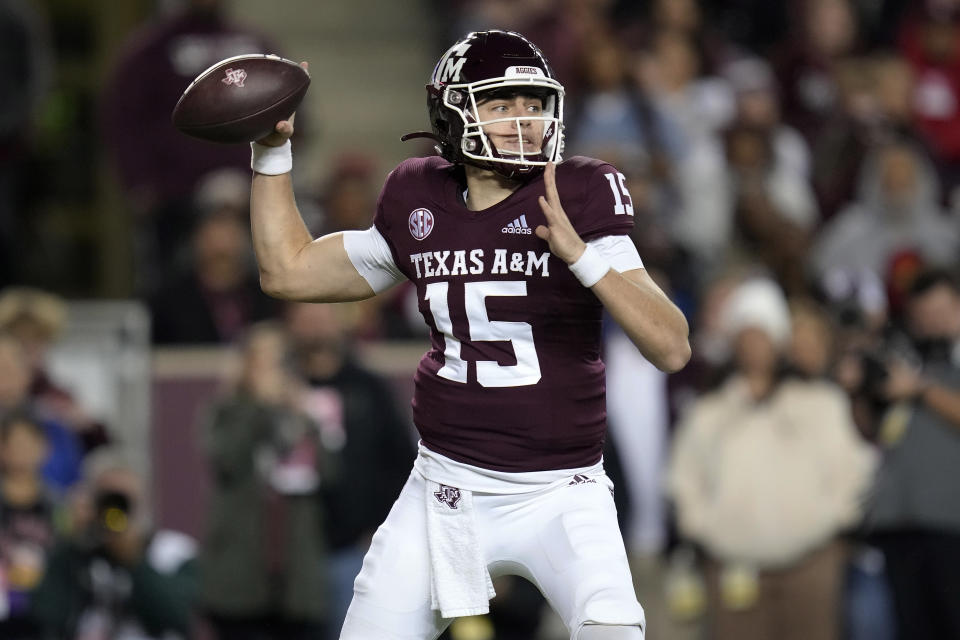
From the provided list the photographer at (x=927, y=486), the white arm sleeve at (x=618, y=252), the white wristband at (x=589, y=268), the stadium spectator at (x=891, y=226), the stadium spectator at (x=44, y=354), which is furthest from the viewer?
the stadium spectator at (x=891, y=226)

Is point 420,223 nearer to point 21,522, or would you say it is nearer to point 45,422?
point 21,522

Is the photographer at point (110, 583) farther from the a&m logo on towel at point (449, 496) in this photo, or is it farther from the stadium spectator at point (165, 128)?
the a&m logo on towel at point (449, 496)

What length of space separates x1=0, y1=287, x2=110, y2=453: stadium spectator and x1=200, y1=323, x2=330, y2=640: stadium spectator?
71cm

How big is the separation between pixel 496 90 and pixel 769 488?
3586 mm

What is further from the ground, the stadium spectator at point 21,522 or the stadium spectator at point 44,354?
the stadium spectator at point 44,354

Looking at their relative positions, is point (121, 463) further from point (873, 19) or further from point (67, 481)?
point (873, 19)

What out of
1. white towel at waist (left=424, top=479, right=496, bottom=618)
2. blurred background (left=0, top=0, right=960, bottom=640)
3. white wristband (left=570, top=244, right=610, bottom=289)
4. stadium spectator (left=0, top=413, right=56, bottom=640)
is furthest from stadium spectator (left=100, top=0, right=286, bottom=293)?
white wristband (left=570, top=244, right=610, bottom=289)

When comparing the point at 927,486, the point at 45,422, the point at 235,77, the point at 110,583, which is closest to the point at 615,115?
the point at 927,486

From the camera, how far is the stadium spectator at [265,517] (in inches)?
289

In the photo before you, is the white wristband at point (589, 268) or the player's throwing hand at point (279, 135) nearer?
the white wristband at point (589, 268)

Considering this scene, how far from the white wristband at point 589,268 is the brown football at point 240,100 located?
0.90 meters

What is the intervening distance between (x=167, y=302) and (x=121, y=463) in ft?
3.58

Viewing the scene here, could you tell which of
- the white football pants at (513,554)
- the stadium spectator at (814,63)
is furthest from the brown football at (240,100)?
the stadium spectator at (814,63)

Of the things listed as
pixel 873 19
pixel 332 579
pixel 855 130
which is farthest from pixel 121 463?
pixel 873 19
